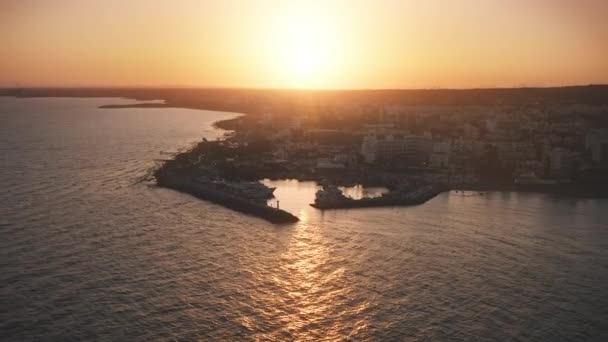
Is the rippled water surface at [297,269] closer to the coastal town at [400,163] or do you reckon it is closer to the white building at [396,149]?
the coastal town at [400,163]

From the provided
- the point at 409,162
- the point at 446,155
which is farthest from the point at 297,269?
the point at 446,155

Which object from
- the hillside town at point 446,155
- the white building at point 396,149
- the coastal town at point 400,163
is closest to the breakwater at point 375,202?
the coastal town at point 400,163

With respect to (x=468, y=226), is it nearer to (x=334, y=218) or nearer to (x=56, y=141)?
(x=334, y=218)

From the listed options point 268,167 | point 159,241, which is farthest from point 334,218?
point 268,167

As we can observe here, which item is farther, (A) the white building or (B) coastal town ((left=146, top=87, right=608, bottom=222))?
(A) the white building

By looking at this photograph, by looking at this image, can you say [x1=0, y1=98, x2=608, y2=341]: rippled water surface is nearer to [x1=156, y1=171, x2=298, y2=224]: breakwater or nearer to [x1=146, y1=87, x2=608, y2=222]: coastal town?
[x1=156, y1=171, x2=298, y2=224]: breakwater

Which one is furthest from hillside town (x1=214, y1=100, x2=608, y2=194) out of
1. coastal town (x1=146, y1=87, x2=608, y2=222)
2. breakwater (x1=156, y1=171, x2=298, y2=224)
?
breakwater (x1=156, y1=171, x2=298, y2=224)
